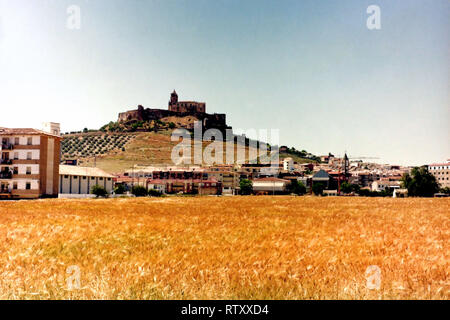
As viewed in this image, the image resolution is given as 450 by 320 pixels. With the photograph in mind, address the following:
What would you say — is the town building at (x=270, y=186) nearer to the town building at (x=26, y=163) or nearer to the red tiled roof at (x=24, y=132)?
the town building at (x=26, y=163)

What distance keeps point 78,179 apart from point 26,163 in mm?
33312

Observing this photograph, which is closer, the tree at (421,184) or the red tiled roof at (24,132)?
the red tiled roof at (24,132)

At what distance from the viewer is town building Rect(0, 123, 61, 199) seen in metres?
71.0

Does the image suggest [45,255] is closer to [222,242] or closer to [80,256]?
[80,256]

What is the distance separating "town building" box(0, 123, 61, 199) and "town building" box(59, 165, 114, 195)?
2349 centimetres

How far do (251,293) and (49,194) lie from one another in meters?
74.9

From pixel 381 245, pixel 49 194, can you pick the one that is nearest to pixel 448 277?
pixel 381 245

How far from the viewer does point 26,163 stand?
71812 millimetres

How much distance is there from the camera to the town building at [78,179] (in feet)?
320

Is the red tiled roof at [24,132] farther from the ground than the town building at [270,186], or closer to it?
farther from the ground

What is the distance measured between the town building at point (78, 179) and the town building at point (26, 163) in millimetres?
23487

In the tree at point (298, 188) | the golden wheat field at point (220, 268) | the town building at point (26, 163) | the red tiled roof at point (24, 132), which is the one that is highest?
the red tiled roof at point (24, 132)

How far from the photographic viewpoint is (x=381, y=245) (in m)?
8.86

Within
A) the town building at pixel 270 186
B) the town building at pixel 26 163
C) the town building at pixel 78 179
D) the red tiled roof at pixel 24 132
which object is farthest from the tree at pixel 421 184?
the red tiled roof at pixel 24 132
